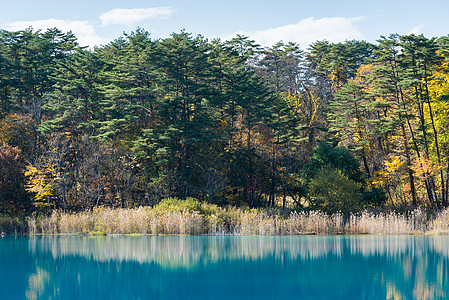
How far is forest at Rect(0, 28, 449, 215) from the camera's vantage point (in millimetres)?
34812

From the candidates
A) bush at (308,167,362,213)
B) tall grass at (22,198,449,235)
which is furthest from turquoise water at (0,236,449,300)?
bush at (308,167,362,213)

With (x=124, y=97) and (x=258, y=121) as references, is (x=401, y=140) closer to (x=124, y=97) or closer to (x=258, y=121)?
(x=258, y=121)

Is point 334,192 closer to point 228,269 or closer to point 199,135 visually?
point 199,135

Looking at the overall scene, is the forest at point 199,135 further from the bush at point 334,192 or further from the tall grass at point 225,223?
the tall grass at point 225,223

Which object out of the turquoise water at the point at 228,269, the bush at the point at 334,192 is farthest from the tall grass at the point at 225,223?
the turquoise water at the point at 228,269

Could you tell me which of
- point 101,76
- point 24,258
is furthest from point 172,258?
point 101,76

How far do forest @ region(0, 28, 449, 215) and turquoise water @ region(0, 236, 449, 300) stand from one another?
37.1ft

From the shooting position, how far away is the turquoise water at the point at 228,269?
37.9 ft

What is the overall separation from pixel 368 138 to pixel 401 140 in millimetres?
2527

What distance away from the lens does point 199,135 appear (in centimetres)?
3731

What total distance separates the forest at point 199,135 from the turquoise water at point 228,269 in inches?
445

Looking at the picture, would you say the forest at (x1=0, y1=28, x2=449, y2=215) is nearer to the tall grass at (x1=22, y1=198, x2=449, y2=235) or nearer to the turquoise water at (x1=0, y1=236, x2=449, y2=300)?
the tall grass at (x1=22, y1=198, x2=449, y2=235)

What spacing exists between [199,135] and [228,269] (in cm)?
2302

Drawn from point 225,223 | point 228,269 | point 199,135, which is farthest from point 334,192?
point 228,269
